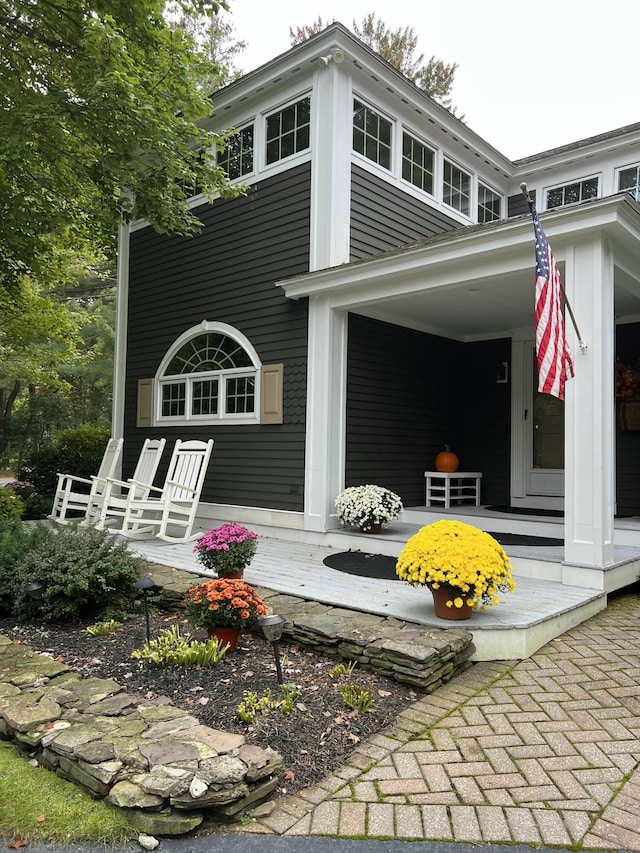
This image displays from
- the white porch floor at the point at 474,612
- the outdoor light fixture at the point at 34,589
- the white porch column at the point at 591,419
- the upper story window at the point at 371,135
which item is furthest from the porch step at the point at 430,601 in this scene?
the upper story window at the point at 371,135

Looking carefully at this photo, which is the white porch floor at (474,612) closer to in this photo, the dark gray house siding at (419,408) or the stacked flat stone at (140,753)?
the dark gray house siding at (419,408)

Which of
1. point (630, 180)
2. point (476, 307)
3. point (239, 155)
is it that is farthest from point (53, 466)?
point (630, 180)

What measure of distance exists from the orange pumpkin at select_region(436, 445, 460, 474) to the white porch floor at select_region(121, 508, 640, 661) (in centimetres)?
135

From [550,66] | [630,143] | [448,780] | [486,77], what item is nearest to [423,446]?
[630,143]

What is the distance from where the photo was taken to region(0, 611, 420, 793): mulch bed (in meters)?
2.36

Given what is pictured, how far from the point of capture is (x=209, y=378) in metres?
7.68

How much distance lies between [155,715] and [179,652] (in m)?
0.66

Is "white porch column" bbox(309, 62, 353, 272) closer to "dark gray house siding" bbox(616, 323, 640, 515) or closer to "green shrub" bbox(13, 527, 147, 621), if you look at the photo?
"dark gray house siding" bbox(616, 323, 640, 515)

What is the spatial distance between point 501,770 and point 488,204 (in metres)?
8.14

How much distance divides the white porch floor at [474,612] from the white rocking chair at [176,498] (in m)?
0.21

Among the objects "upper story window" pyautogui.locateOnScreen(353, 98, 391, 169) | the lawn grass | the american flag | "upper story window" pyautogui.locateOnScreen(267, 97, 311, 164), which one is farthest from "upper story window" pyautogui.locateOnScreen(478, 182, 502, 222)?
the lawn grass

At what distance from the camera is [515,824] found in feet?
6.25

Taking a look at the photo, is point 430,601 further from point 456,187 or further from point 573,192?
point 573,192

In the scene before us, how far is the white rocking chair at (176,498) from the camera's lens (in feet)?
20.2
